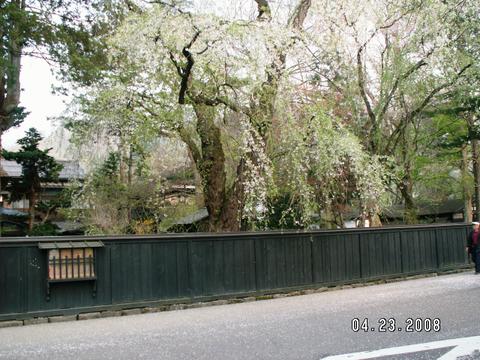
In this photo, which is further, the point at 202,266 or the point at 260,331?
the point at 202,266

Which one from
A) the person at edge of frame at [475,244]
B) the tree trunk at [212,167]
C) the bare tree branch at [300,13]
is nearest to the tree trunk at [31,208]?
the tree trunk at [212,167]

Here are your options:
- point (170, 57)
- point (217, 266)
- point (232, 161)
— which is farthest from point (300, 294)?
point (170, 57)

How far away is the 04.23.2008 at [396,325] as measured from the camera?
654cm

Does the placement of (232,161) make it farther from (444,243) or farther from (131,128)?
(444,243)

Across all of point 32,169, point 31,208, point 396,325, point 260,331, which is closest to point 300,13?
point 396,325

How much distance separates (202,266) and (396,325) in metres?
4.69

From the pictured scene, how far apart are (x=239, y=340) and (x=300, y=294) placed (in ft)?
18.4

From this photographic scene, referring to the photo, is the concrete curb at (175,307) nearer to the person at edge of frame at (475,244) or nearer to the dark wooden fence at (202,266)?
the dark wooden fence at (202,266)

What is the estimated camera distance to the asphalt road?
5727 mm

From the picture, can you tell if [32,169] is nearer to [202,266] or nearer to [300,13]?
[300,13]

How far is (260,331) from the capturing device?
6875 millimetres

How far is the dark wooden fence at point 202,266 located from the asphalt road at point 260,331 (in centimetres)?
53

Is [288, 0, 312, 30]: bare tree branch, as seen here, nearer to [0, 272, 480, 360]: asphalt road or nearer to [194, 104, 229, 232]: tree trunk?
[194, 104, 229, 232]: tree trunk

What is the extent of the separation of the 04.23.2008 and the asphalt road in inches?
1.6
